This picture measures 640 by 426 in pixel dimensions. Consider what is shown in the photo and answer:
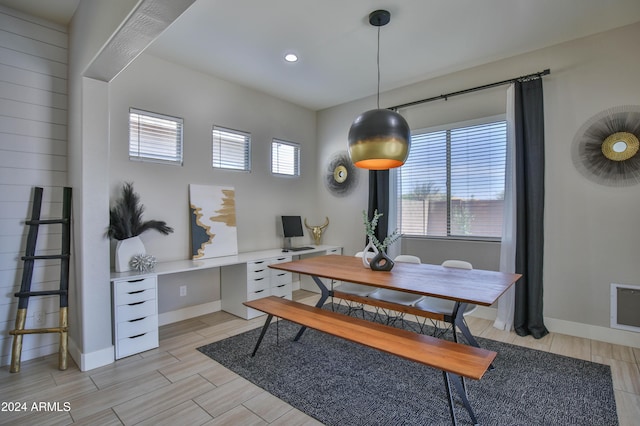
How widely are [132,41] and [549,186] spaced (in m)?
4.01

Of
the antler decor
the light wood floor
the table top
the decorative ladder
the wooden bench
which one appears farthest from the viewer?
the antler decor

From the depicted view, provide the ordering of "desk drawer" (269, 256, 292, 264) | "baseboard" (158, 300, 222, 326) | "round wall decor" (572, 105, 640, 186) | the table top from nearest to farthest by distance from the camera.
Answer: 1. the table top
2. "round wall decor" (572, 105, 640, 186)
3. "baseboard" (158, 300, 222, 326)
4. "desk drawer" (269, 256, 292, 264)

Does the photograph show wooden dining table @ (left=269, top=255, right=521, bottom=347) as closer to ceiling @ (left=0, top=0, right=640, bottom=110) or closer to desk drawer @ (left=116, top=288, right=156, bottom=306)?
desk drawer @ (left=116, top=288, right=156, bottom=306)

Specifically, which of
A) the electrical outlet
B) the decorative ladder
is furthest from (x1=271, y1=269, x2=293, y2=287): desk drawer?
the electrical outlet

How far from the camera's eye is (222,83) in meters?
4.24

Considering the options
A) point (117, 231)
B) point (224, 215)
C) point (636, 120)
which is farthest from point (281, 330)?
point (636, 120)

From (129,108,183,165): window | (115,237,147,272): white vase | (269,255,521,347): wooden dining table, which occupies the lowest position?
(269,255,521,347): wooden dining table

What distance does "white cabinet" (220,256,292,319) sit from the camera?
3.89 metres

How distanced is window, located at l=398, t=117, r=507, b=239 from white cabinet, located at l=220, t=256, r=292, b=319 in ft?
6.34

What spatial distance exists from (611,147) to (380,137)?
8.24ft

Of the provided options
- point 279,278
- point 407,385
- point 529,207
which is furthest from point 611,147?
point 279,278

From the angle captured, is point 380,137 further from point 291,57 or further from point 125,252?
point 125,252

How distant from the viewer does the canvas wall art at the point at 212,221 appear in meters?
3.91

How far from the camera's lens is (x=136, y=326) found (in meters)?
2.91
